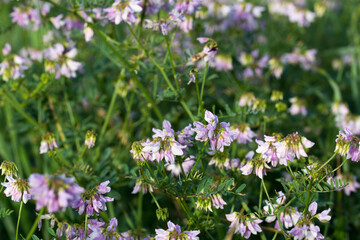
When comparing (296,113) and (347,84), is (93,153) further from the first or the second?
(347,84)

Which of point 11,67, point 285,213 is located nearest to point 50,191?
point 285,213

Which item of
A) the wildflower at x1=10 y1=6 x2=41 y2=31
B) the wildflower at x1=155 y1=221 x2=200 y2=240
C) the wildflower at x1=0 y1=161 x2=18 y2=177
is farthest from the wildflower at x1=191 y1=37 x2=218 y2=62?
the wildflower at x1=10 y1=6 x2=41 y2=31

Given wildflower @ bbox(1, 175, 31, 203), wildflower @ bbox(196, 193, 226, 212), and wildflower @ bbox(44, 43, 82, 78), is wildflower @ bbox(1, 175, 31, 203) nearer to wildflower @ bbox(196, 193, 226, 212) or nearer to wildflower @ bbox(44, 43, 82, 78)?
wildflower @ bbox(196, 193, 226, 212)

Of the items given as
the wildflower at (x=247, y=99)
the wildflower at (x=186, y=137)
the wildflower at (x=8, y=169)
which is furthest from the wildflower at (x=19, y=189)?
the wildflower at (x=247, y=99)

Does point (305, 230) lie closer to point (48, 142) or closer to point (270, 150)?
point (270, 150)

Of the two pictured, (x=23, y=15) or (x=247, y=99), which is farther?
(x=23, y=15)

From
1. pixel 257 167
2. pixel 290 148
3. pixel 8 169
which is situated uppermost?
pixel 8 169

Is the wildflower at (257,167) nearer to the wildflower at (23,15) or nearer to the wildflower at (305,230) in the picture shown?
the wildflower at (305,230)
